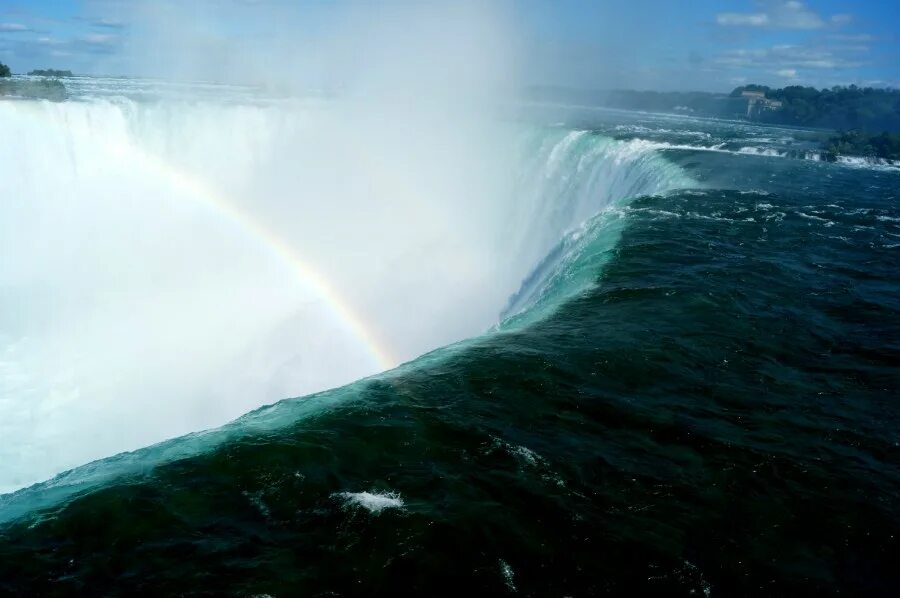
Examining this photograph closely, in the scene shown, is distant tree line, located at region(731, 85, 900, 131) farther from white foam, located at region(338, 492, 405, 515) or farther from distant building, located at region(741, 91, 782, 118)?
white foam, located at region(338, 492, 405, 515)

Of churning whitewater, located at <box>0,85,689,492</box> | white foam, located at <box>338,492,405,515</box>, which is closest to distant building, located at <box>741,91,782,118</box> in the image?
churning whitewater, located at <box>0,85,689,492</box>

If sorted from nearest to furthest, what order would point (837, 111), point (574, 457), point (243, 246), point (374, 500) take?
point (374, 500) → point (574, 457) → point (243, 246) → point (837, 111)

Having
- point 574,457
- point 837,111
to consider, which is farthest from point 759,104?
point 574,457

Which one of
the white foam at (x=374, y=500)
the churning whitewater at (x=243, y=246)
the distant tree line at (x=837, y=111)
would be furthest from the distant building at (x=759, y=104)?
the white foam at (x=374, y=500)

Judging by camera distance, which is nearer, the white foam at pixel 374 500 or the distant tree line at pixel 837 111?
the white foam at pixel 374 500

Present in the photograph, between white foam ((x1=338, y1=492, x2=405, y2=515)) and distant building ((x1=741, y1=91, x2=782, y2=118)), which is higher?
distant building ((x1=741, y1=91, x2=782, y2=118))

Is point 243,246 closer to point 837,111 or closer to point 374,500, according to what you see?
point 374,500

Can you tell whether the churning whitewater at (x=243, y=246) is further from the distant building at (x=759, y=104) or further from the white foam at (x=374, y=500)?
the distant building at (x=759, y=104)

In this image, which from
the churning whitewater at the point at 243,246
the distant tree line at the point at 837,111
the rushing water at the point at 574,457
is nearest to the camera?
the rushing water at the point at 574,457

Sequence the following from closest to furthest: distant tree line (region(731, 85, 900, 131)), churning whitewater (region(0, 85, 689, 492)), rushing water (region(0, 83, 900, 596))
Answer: rushing water (region(0, 83, 900, 596)) < churning whitewater (region(0, 85, 689, 492)) < distant tree line (region(731, 85, 900, 131))
